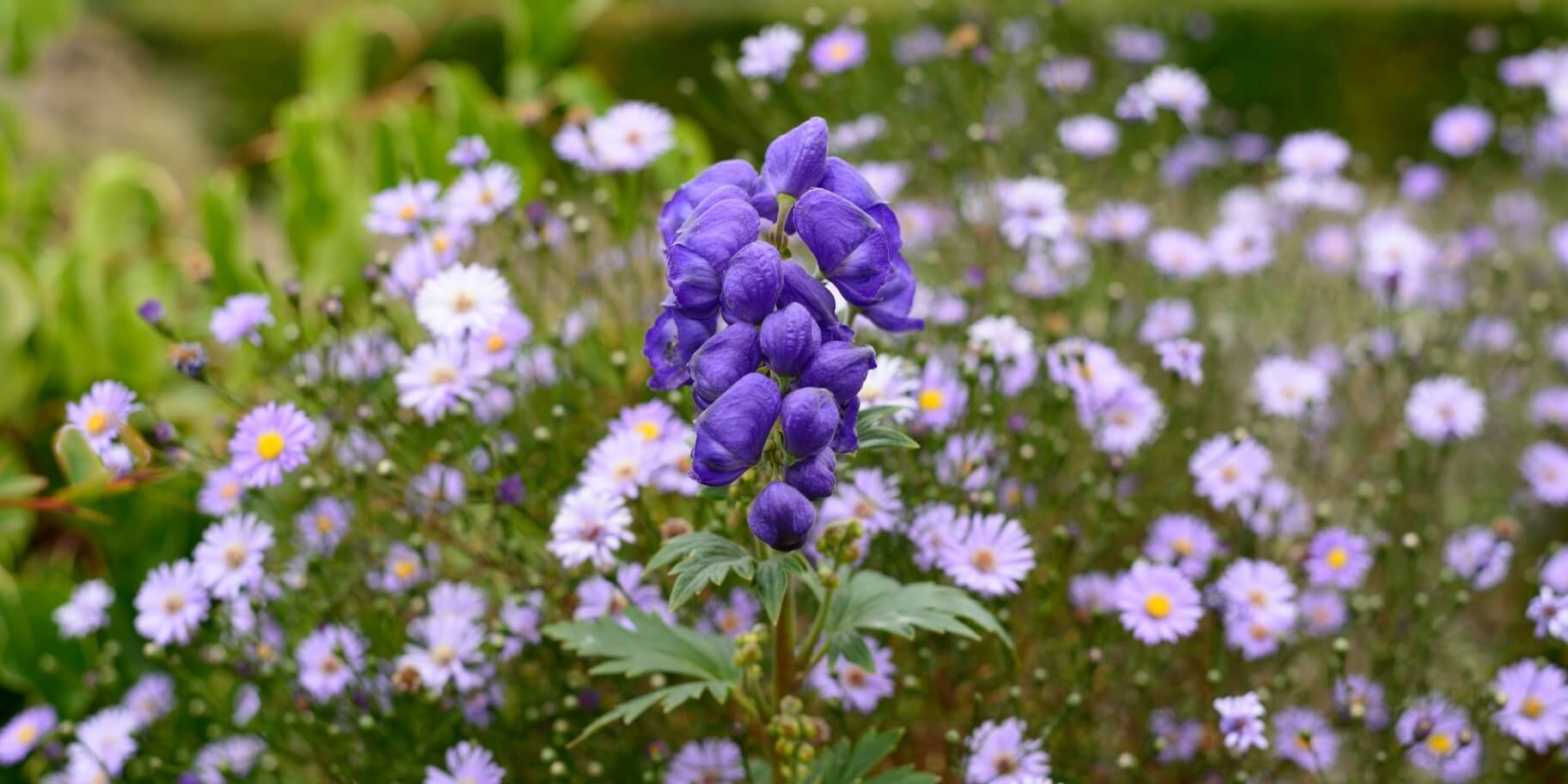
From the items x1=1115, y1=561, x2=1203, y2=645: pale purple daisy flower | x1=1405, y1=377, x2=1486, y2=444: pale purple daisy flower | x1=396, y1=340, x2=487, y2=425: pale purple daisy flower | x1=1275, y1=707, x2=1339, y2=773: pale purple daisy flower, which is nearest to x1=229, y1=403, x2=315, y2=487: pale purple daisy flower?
x1=396, y1=340, x2=487, y2=425: pale purple daisy flower

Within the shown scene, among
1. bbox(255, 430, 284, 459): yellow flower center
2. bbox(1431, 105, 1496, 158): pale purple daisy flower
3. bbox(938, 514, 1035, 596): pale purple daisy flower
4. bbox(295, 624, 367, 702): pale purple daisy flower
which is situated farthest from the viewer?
bbox(1431, 105, 1496, 158): pale purple daisy flower

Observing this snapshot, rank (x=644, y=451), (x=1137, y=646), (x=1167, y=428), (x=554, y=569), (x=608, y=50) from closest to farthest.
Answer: (x=644, y=451) → (x=554, y=569) → (x=1137, y=646) → (x=1167, y=428) → (x=608, y=50)

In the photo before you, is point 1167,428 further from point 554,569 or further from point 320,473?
point 320,473

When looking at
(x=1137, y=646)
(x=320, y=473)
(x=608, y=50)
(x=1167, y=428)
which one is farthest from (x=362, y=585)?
(x=608, y=50)

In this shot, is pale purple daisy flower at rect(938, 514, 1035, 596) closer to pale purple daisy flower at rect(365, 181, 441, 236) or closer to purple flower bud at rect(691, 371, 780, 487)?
purple flower bud at rect(691, 371, 780, 487)

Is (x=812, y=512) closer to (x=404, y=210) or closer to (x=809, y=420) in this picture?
(x=809, y=420)

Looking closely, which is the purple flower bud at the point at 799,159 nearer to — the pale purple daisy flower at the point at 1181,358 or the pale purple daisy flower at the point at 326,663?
the pale purple daisy flower at the point at 1181,358

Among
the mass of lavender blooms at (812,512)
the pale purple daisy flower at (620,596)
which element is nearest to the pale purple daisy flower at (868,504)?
the mass of lavender blooms at (812,512)
